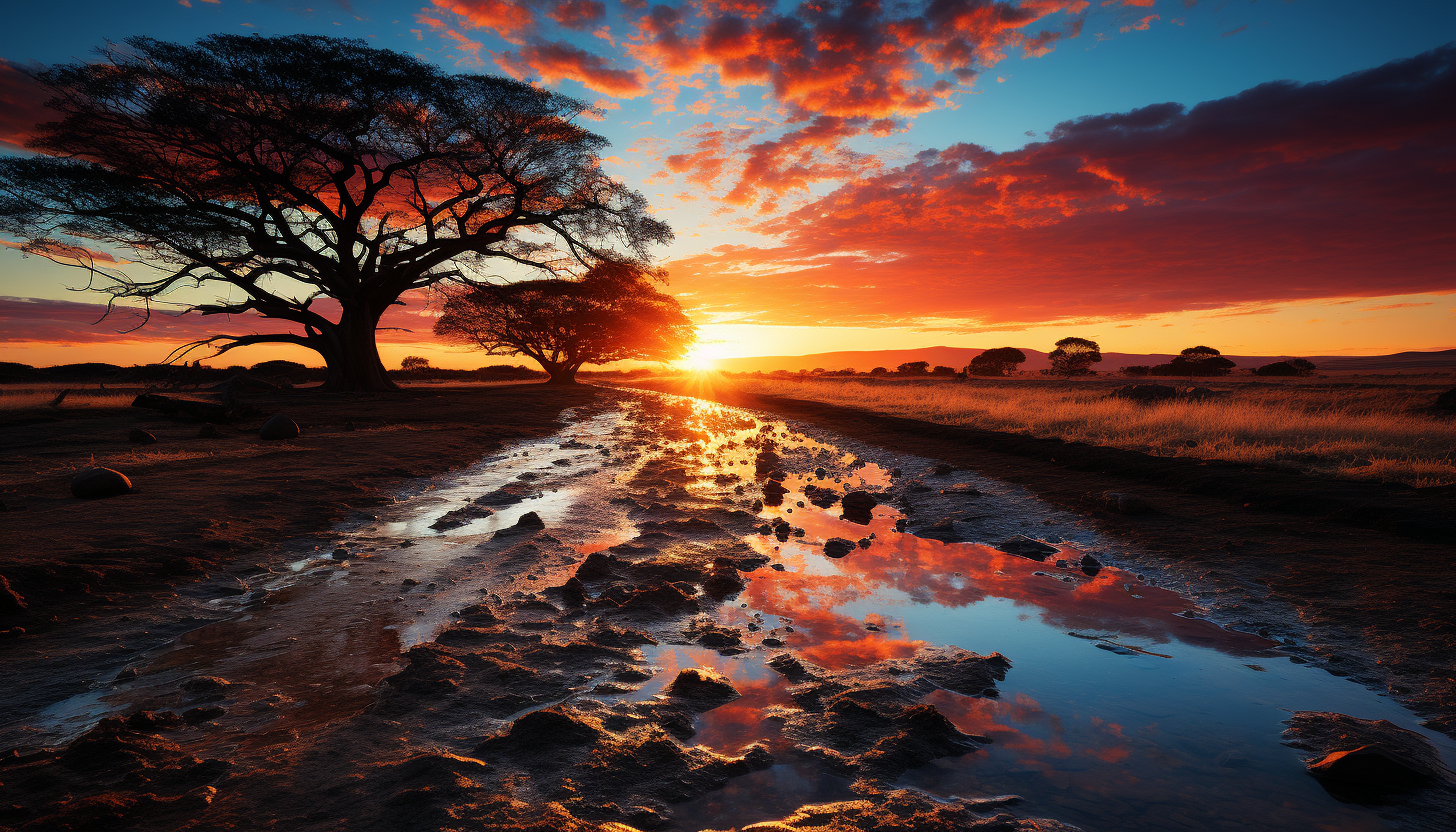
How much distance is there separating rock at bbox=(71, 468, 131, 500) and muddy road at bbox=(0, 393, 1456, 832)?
3.00m

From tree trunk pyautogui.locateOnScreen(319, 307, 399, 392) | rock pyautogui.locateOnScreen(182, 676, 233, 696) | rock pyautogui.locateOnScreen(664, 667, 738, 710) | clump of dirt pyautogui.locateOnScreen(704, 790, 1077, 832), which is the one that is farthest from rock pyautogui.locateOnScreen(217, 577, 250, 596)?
tree trunk pyautogui.locateOnScreen(319, 307, 399, 392)

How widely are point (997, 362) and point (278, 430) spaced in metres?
77.0

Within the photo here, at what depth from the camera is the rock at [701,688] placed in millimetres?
3359

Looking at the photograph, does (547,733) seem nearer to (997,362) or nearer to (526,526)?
(526,526)

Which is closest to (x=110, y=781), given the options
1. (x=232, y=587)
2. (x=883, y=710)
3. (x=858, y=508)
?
(x=232, y=587)

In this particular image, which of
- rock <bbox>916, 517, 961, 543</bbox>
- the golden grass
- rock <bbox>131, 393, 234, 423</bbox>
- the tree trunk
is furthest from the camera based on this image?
the tree trunk

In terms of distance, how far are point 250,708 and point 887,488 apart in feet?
29.0

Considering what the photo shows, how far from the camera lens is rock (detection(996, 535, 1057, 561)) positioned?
647 cm

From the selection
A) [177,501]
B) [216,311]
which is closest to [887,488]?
[177,501]

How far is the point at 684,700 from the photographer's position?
332 cm

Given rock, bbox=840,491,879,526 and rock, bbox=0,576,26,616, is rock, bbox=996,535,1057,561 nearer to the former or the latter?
rock, bbox=840,491,879,526

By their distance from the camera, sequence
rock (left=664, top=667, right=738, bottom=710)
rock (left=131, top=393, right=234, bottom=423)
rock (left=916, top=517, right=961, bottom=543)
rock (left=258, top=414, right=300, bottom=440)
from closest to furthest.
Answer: rock (left=664, top=667, right=738, bottom=710)
rock (left=916, top=517, right=961, bottom=543)
rock (left=258, top=414, right=300, bottom=440)
rock (left=131, top=393, right=234, bottom=423)

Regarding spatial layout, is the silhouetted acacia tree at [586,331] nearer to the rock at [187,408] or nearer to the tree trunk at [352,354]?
the tree trunk at [352,354]

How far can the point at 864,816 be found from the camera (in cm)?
241
